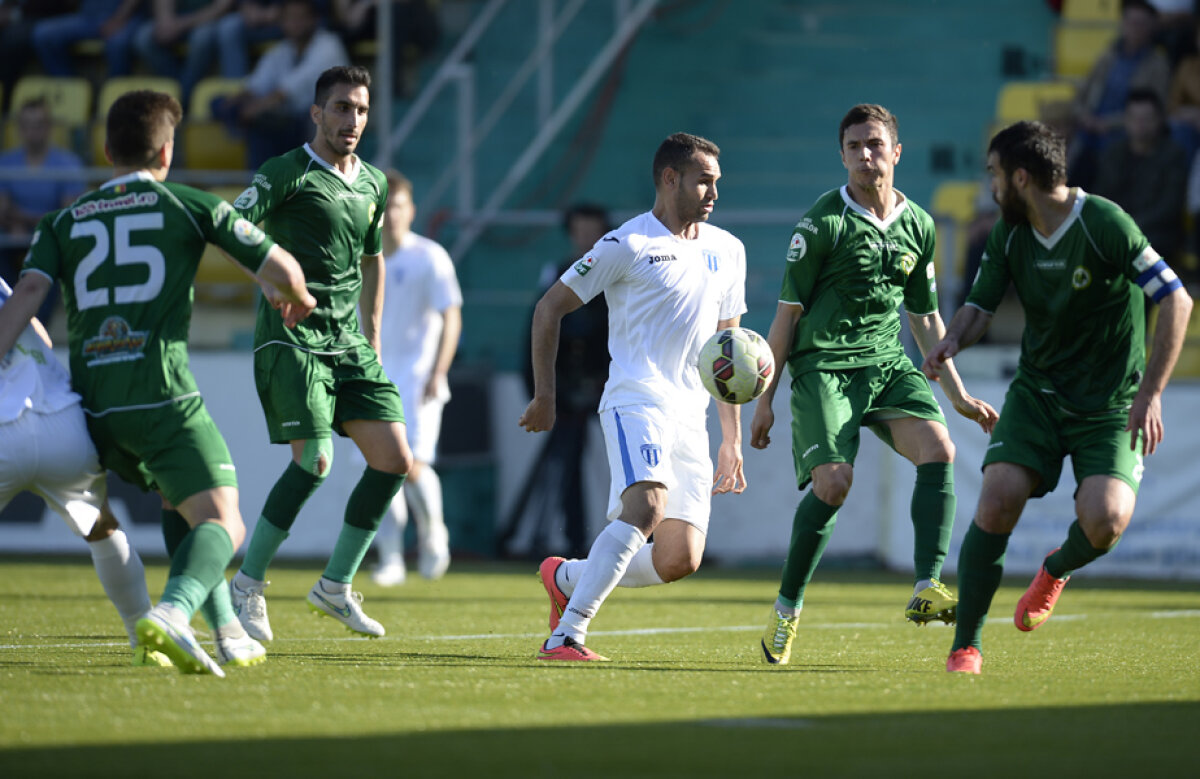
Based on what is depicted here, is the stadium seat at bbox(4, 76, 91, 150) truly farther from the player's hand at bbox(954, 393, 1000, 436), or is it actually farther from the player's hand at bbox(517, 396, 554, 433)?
the player's hand at bbox(954, 393, 1000, 436)

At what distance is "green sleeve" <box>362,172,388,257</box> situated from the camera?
24.2 feet

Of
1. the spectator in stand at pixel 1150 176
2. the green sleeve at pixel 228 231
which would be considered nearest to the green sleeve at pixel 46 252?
the green sleeve at pixel 228 231

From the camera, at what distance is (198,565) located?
5445 millimetres

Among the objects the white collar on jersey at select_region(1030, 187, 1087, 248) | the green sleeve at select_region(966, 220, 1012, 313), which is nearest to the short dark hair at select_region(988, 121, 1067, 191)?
the white collar on jersey at select_region(1030, 187, 1087, 248)

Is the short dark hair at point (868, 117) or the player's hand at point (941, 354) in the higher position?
the short dark hair at point (868, 117)

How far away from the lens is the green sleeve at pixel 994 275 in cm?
621

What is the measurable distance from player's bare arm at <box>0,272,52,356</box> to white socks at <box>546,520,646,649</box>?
2189 mm

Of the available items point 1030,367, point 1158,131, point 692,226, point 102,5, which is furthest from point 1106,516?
point 102,5

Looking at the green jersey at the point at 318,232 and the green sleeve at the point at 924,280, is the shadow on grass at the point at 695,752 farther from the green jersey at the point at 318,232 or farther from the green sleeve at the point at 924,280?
the green jersey at the point at 318,232

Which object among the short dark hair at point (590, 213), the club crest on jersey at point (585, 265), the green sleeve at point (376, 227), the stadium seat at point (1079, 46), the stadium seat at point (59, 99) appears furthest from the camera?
the stadium seat at point (1079, 46)

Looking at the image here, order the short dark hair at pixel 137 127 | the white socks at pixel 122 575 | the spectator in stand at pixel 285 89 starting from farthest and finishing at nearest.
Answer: the spectator in stand at pixel 285 89 < the white socks at pixel 122 575 < the short dark hair at pixel 137 127

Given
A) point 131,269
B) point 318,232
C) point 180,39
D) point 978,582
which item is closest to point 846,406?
point 978,582

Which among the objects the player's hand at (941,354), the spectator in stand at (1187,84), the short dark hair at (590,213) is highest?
the spectator in stand at (1187,84)

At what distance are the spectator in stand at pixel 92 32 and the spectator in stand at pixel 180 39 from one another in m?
0.16
